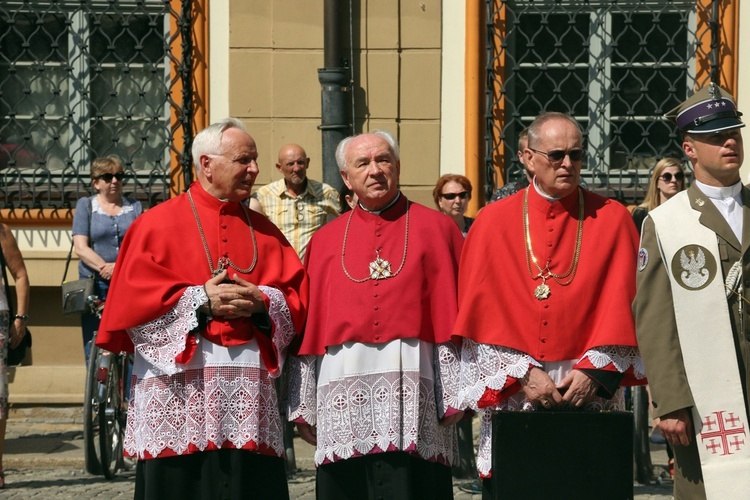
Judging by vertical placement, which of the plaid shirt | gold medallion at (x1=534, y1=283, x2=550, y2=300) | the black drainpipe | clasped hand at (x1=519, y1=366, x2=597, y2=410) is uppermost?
the black drainpipe

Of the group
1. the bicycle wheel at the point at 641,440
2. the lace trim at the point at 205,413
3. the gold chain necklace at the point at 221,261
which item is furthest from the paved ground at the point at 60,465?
the gold chain necklace at the point at 221,261

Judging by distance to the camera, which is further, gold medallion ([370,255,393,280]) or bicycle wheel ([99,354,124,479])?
bicycle wheel ([99,354,124,479])

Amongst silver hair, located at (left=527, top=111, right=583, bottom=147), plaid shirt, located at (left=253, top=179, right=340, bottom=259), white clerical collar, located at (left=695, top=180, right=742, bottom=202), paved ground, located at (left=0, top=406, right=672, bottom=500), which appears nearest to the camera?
white clerical collar, located at (left=695, top=180, right=742, bottom=202)

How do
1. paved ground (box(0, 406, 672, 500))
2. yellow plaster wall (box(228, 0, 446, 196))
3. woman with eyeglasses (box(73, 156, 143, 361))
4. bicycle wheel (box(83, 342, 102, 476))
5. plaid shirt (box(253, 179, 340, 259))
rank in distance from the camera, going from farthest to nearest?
yellow plaster wall (box(228, 0, 446, 196)) < woman with eyeglasses (box(73, 156, 143, 361)) < plaid shirt (box(253, 179, 340, 259)) < bicycle wheel (box(83, 342, 102, 476)) < paved ground (box(0, 406, 672, 500))

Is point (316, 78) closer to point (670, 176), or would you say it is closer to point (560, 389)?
point (670, 176)

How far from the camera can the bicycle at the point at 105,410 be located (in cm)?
861

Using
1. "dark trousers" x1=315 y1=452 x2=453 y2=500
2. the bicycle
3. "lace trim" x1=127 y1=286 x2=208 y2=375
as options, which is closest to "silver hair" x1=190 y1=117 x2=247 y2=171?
"lace trim" x1=127 y1=286 x2=208 y2=375

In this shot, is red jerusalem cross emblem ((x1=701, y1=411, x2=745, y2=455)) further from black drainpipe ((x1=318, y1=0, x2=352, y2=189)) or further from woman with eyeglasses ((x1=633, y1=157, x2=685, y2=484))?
black drainpipe ((x1=318, y1=0, x2=352, y2=189))

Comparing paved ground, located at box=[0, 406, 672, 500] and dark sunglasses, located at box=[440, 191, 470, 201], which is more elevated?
dark sunglasses, located at box=[440, 191, 470, 201]

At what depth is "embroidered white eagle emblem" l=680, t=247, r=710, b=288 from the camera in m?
5.36

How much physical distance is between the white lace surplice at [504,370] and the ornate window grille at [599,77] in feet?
16.4

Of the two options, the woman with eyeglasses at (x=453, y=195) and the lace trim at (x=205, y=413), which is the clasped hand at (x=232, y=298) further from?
the woman with eyeglasses at (x=453, y=195)

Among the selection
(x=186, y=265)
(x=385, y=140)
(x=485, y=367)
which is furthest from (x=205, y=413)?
(x=385, y=140)

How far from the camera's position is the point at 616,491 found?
5418mm
